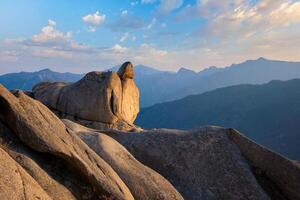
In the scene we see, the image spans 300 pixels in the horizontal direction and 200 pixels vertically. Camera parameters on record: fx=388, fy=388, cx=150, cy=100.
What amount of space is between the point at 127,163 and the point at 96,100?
39.9m

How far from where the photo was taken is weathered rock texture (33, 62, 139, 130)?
58.3 metres

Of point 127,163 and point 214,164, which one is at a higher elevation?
point 127,163

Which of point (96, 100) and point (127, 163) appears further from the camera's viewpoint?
point (96, 100)

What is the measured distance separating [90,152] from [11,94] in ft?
13.7

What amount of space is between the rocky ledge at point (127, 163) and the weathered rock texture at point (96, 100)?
33.3 metres

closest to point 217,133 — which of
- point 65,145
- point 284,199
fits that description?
point 284,199

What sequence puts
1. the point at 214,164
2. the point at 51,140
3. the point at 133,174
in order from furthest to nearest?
the point at 214,164 → the point at 133,174 → the point at 51,140

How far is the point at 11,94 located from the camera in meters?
15.4

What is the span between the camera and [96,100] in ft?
192

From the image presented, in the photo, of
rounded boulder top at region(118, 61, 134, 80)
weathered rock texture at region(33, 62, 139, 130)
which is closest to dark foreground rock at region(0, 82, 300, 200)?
weathered rock texture at region(33, 62, 139, 130)

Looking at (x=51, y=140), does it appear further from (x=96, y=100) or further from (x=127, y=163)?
(x=96, y=100)

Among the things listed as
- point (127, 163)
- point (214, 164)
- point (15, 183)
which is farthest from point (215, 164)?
point (15, 183)

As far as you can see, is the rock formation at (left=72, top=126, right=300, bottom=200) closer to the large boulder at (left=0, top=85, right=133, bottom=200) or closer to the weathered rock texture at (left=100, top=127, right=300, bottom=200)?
the weathered rock texture at (left=100, top=127, right=300, bottom=200)

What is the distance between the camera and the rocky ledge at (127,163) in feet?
46.6
